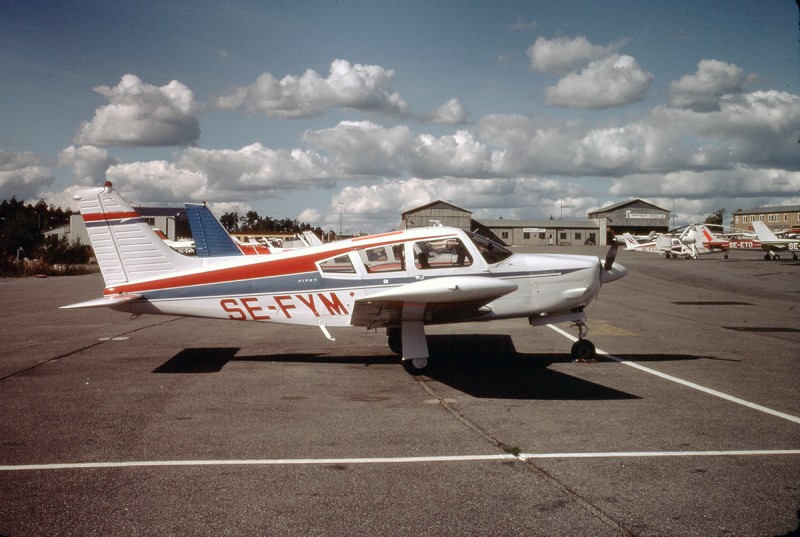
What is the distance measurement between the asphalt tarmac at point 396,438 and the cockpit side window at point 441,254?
169 cm

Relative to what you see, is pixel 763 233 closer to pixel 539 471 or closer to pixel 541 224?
pixel 539 471

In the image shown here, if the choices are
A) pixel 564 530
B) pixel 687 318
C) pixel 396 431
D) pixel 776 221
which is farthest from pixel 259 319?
pixel 776 221

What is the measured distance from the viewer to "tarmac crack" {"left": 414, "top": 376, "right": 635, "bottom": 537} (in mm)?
4169

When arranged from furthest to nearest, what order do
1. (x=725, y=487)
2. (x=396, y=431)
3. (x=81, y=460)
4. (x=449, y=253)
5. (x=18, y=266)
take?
1. (x=18, y=266)
2. (x=449, y=253)
3. (x=396, y=431)
4. (x=81, y=460)
5. (x=725, y=487)

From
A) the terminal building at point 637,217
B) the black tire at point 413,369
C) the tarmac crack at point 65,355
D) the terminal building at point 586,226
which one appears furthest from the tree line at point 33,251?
the terminal building at point 637,217

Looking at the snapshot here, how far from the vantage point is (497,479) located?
197 inches

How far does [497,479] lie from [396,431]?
1678mm

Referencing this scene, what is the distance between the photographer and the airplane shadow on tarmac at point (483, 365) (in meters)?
8.31

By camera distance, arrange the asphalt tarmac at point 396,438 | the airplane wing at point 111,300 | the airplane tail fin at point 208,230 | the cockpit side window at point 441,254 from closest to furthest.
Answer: the asphalt tarmac at point 396,438 < the airplane wing at point 111,300 < the cockpit side window at point 441,254 < the airplane tail fin at point 208,230

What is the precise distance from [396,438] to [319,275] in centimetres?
432

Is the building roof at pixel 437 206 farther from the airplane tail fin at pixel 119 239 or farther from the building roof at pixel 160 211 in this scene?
the airplane tail fin at pixel 119 239

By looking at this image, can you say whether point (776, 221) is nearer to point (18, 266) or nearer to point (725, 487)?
point (18, 266)

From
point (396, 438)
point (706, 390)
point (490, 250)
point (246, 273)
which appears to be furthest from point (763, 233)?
point (396, 438)

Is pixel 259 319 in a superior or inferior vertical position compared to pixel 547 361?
superior
